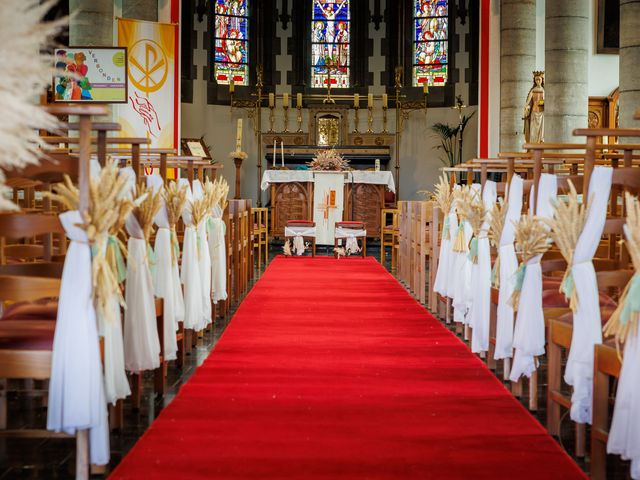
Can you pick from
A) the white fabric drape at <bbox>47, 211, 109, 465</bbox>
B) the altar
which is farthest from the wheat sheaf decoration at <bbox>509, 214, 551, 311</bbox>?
the altar

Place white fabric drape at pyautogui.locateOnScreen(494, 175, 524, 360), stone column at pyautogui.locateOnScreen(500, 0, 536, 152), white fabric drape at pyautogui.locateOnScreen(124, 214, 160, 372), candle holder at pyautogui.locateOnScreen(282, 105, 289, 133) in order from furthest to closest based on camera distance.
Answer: candle holder at pyautogui.locateOnScreen(282, 105, 289, 133) → stone column at pyautogui.locateOnScreen(500, 0, 536, 152) → white fabric drape at pyautogui.locateOnScreen(494, 175, 524, 360) → white fabric drape at pyautogui.locateOnScreen(124, 214, 160, 372)

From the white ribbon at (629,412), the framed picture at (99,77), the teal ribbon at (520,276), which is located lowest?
the white ribbon at (629,412)

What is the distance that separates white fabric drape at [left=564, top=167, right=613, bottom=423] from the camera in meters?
3.27

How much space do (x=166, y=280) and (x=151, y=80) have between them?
5919mm

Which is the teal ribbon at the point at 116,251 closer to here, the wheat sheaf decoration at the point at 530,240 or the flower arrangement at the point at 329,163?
the wheat sheaf decoration at the point at 530,240

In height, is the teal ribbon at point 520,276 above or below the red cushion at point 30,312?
above

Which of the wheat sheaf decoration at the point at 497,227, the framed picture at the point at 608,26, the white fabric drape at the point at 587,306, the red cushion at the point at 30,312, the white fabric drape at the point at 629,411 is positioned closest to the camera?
the white fabric drape at the point at 629,411

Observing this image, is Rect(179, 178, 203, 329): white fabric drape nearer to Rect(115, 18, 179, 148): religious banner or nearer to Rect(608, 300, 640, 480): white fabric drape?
Rect(608, 300, 640, 480): white fabric drape

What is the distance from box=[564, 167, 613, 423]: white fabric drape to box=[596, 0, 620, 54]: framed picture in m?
12.0

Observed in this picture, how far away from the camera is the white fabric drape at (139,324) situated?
3781mm

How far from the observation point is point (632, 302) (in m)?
2.75

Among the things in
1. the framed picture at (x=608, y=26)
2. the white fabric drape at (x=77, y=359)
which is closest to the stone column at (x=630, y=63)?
the framed picture at (x=608, y=26)

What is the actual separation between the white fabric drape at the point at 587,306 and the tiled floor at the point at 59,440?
9.6 inches

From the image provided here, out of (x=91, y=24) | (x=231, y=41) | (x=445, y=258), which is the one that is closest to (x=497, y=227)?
(x=445, y=258)
